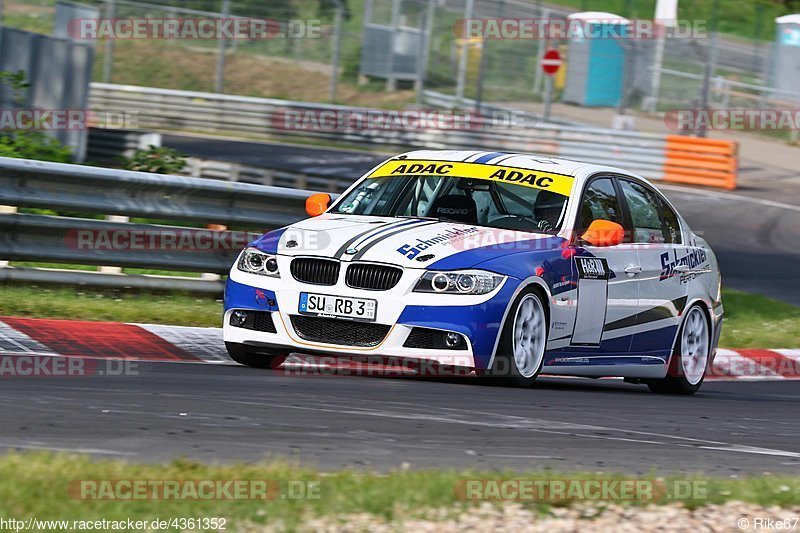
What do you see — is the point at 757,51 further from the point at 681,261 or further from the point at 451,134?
the point at 681,261

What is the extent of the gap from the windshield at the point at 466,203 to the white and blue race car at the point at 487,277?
1 cm

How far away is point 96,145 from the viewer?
2220cm

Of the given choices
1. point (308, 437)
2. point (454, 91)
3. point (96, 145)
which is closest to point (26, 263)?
point (308, 437)

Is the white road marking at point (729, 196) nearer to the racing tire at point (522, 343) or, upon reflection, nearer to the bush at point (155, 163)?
the bush at point (155, 163)

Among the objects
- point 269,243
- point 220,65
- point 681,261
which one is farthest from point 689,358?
point 220,65

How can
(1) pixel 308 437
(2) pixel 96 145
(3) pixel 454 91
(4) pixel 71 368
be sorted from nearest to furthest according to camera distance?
(1) pixel 308 437 < (4) pixel 71 368 < (2) pixel 96 145 < (3) pixel 454 91

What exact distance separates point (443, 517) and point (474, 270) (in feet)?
11.5

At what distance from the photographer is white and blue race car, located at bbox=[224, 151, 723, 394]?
26.5 ft

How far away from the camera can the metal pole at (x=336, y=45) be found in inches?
1286

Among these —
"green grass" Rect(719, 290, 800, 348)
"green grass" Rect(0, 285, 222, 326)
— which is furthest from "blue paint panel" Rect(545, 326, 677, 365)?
"green grass" Rect(719, 290, 800, 348)

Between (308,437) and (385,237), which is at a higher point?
(385,237)

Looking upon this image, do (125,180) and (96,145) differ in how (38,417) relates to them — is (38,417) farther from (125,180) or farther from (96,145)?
(96,145)

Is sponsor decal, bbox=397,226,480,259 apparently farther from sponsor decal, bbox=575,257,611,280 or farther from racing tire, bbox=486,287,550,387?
sponsor decal, bbox=575,257,611,280

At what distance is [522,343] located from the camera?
329 inches
